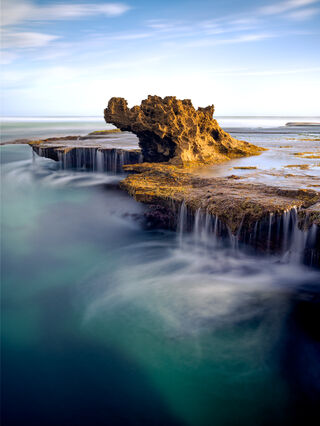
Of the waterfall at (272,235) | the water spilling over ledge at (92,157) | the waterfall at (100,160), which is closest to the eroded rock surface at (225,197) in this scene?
the waterfall at (272,235)

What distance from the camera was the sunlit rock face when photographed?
16.5 meters

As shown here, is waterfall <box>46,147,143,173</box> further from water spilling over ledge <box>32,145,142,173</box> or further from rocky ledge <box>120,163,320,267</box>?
rocky ledge <box>120,163,320,267</box>

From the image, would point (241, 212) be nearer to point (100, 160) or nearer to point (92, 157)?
point (100, 160)

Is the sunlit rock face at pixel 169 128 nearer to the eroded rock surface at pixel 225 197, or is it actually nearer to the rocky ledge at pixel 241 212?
the eroded rock surface at pixel 225 197

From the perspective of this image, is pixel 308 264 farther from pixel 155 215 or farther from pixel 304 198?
pixel 155 215

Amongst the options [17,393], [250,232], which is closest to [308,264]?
[250,232]

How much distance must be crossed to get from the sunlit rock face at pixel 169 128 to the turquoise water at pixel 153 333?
713 cm

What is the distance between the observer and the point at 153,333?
6430mm

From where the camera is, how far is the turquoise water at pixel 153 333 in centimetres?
483

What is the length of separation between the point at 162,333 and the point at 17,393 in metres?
2.83

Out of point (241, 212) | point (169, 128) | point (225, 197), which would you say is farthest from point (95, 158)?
point (241, 212)

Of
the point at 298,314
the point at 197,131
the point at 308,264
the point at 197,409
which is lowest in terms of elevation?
the point at 197,409

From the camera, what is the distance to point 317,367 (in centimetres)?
546

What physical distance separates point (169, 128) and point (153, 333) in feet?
39.9
